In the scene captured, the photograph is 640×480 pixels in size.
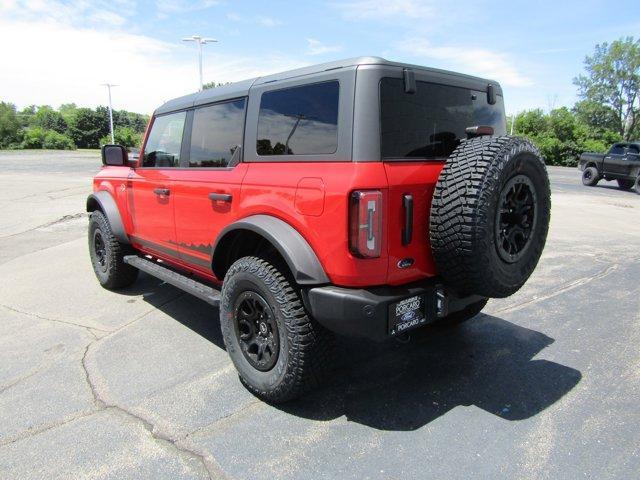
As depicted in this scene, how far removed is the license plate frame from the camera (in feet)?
7.93

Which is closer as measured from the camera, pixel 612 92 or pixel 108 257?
pixel 108 257

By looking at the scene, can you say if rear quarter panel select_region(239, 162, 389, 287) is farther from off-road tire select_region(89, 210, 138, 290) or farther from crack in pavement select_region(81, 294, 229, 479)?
off-road tire select_region(89, 210, 138, 290)

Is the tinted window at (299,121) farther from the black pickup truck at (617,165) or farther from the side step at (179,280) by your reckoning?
the black pickup truck at (617,165)

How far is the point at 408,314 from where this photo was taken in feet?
8.24

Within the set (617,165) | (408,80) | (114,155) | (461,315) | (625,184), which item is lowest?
(461,315)

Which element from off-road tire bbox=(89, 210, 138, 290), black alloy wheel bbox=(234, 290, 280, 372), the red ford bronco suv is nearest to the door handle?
the red ford bronco suv

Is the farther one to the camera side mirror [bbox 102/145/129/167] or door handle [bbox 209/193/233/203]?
side mirror [bbox 102/145/129/167]

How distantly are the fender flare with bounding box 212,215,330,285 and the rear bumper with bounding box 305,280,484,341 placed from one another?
0.08 meters

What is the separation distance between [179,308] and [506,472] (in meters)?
3.35

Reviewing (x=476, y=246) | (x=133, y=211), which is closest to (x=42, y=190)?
(x=133, y=211)

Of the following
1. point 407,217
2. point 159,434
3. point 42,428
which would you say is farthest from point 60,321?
point 407,217

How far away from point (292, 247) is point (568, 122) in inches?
1817

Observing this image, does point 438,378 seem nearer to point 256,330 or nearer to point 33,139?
point 256,330

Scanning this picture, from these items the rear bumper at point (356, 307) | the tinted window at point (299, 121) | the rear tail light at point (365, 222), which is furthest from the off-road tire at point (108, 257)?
the rear tail light at point (365, 222)
